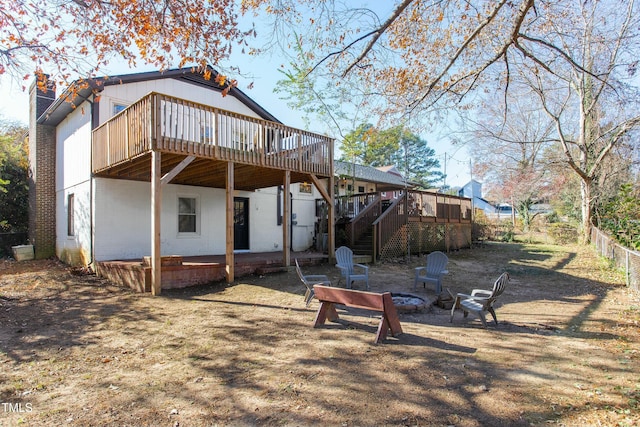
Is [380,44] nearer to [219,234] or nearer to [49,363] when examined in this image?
[49,363]

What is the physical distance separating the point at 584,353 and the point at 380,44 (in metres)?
6.02

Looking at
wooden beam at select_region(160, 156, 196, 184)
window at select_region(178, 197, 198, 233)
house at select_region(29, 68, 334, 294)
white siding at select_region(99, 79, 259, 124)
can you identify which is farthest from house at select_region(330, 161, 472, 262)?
wooden beam at select_region(160, 156, 196, 184)

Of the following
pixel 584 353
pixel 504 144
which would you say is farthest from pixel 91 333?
pixel 504 144

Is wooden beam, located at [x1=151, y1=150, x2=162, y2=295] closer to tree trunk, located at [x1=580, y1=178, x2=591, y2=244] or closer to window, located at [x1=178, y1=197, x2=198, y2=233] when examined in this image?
window, located at [x1=178, y1=197, x2=198, y2=233]

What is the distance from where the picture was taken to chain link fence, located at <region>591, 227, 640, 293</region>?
27.2 feet

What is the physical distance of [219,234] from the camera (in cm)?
1251

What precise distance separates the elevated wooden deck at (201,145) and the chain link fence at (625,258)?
27.4ft

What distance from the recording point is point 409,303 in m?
6.72

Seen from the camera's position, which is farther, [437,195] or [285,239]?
[437,195]

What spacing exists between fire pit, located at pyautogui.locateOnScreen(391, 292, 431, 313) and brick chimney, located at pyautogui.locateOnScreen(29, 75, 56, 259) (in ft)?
44.0

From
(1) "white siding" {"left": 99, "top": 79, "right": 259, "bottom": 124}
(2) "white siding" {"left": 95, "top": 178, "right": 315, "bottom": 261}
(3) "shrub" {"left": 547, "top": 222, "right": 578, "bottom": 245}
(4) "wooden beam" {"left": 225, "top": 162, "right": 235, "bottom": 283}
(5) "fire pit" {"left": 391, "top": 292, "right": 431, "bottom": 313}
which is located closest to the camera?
(5) "fire pit" {"left": 391, "top": 292, "right": 431, "bottom": 313}

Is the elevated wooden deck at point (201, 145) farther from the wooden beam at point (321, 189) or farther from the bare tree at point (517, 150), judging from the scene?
the bare tree at point (517, 150)

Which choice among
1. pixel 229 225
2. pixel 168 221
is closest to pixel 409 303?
pixel 229 225

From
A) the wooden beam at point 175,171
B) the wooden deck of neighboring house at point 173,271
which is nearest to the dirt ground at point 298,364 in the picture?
the wooden deck of neighboring house at point 173,271
